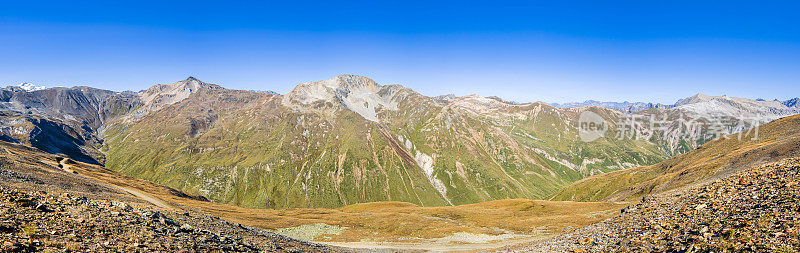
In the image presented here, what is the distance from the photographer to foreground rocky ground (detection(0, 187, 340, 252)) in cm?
1584

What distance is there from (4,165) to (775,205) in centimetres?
12419

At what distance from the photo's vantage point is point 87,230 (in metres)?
18.7

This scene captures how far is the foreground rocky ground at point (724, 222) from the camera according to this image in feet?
56.7

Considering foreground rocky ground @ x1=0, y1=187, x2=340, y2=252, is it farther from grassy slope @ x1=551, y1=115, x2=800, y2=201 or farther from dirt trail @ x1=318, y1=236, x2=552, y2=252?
grassy slope @ x1=551, y1=115, x2=800, y2=201

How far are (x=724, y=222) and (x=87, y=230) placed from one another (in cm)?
4051

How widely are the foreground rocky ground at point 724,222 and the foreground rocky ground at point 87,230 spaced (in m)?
29.1

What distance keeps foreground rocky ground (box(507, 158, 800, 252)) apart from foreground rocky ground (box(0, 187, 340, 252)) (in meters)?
29.1

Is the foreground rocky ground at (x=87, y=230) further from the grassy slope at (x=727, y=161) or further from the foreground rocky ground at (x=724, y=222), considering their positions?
the grassy slope at (x=727, y=161)

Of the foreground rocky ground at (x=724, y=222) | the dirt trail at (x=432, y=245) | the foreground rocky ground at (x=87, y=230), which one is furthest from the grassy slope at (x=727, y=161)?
the foreground rocky ground at (x=87, y=230)

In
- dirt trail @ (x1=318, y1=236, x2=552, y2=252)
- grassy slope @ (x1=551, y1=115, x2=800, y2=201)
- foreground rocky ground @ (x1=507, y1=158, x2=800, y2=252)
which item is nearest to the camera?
foreground rocky ground @ (x1=507, y1=158, x2=800, y2=252)

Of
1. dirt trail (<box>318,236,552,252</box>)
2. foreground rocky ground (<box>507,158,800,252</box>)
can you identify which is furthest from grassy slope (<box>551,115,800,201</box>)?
foreground rocky ground (<box>507,158,800,252</box>)

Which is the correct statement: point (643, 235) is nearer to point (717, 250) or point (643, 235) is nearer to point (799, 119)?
point (717, 250)

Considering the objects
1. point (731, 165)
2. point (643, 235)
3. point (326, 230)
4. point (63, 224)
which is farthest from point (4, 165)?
point (731, 165)

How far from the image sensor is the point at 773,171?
2859 cm
